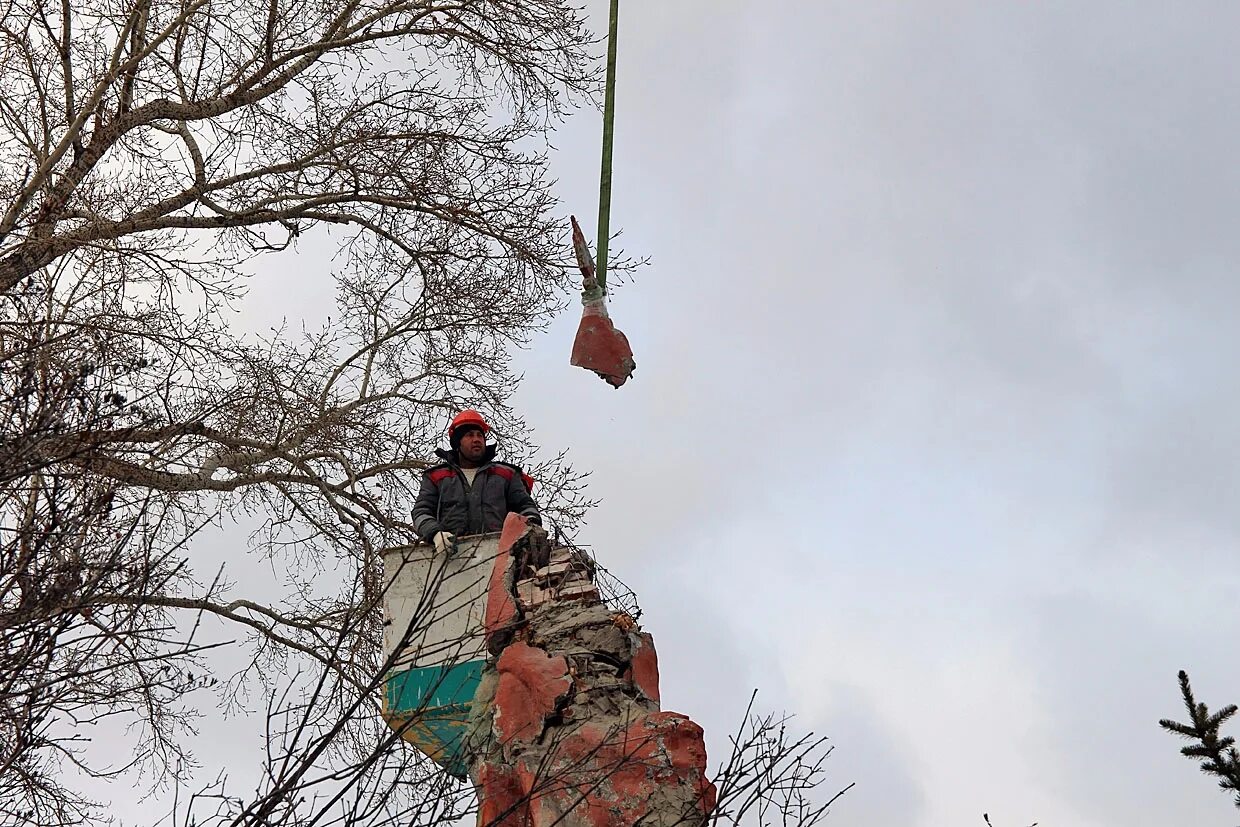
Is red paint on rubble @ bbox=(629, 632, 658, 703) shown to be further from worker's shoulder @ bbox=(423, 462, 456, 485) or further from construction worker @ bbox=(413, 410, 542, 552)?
worker's shoulder @ bbox=(423, 462, 456, 485)

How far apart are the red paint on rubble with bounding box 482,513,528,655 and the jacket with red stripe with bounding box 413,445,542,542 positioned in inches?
28.0

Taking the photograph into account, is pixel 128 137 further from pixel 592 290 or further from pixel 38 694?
pixel 38 694

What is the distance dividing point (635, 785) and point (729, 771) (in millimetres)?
765

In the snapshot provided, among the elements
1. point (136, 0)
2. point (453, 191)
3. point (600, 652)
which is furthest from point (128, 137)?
point (600, 652)

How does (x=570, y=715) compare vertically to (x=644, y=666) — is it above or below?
below

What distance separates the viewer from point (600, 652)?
737cm

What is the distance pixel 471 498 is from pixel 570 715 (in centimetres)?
220

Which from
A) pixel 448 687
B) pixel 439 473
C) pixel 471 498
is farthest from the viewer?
pixel 439 473

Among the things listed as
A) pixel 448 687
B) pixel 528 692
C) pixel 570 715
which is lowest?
pixel 570 715

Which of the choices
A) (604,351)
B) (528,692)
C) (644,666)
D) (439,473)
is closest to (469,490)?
(439,473)

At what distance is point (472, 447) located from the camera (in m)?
9.45

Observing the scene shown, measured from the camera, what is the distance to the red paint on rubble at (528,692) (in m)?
7.08

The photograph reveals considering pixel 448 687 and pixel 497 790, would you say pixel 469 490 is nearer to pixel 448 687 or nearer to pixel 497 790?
pixel 448 687

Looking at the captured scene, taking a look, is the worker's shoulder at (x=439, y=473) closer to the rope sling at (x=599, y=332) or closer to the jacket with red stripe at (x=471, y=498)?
the jacket with red stripe at (x=471, y=498)
